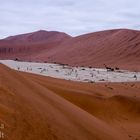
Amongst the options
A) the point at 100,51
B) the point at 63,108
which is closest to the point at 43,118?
the point at 63,108

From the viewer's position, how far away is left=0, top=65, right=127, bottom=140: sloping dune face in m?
4.91

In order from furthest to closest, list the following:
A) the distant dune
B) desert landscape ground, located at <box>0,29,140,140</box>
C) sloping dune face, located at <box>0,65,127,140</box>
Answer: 1. the distant dune
2. desert landscape ground, located at <box>0,29,140,140</box>
3. sloping dune face, located at <box>0,65,127,140</box>

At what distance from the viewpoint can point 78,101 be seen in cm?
1051

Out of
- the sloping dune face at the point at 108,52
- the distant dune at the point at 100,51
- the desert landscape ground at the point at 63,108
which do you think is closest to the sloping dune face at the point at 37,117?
the desert landscape ground at the point at 63,108

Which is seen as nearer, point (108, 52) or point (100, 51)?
point (108, 52)

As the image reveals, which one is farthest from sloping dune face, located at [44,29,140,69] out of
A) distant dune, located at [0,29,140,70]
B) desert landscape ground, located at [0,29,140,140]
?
desert landscape ground, located at [0,29,140,140]

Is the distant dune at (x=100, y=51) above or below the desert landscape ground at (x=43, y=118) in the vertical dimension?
above

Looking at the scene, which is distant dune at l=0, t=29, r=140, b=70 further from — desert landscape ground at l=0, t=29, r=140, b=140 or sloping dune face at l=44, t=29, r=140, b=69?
desert landscape ground at l=0, t=29, r=140, b=140

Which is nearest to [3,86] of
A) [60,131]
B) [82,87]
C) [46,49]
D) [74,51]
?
[60,131]

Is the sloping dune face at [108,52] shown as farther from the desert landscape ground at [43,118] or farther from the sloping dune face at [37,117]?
the sloping dune face at [37,117]

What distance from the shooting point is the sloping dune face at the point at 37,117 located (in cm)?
491

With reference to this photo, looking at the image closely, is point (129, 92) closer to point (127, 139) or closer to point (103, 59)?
point (127, 139)

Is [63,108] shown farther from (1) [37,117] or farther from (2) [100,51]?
(2) [100,51]

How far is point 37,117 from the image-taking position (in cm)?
555
